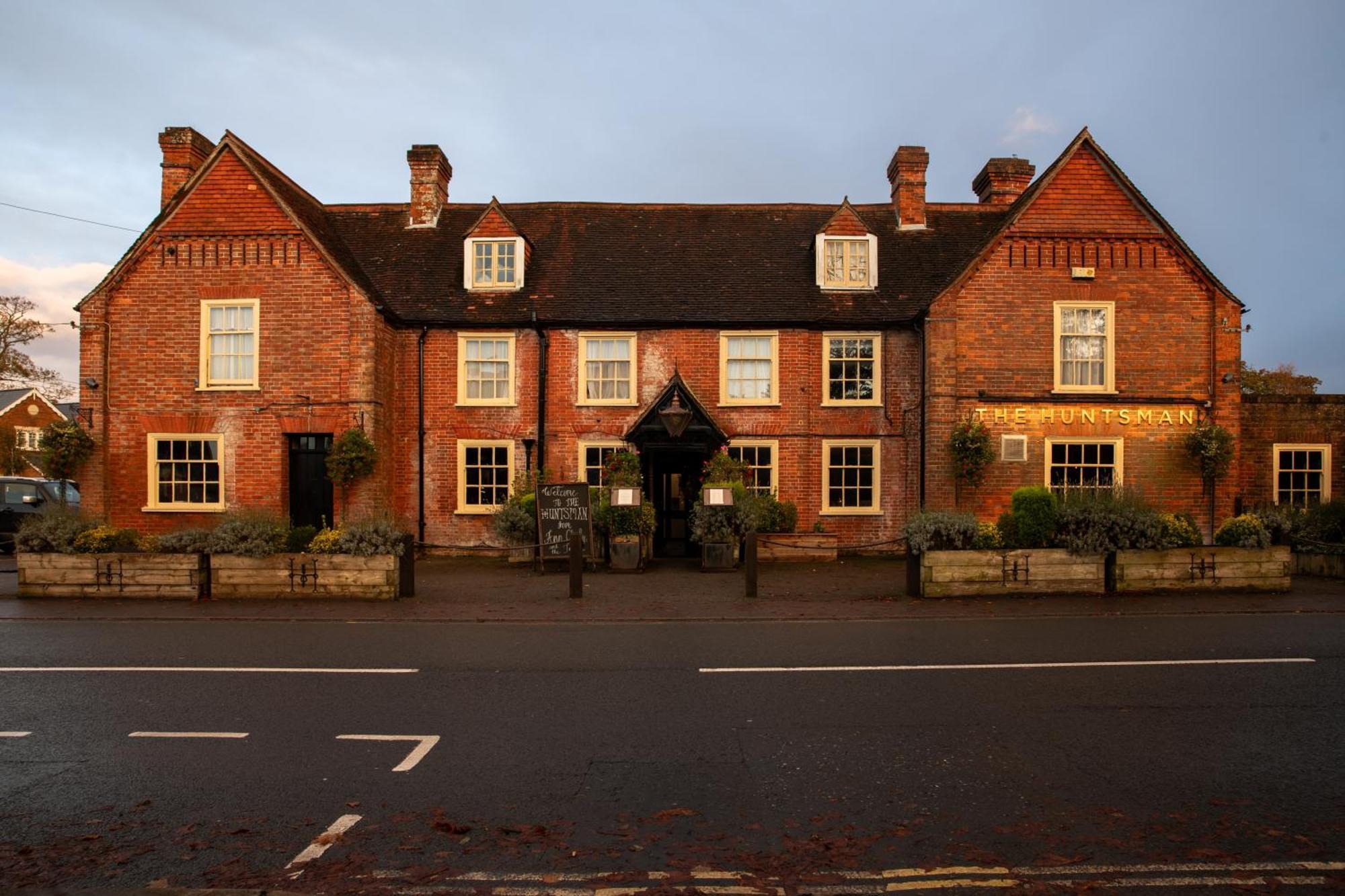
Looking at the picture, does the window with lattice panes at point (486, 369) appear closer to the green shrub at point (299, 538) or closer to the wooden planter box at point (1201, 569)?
the green shrub at point (299, 538)

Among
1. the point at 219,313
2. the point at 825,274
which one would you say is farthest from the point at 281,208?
the point at 825,274

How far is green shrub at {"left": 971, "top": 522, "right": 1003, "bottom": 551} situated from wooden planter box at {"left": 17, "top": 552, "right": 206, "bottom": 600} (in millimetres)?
12313

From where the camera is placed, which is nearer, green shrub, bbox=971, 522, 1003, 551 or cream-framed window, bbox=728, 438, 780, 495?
green shrub, bbox=971, 522, 1003, 551

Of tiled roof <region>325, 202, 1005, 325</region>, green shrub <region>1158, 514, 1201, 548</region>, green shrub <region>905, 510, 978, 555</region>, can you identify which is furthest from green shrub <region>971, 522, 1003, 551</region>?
tiled roof <region>325, 202, 1005, 325</region>

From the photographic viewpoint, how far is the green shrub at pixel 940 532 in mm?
12844

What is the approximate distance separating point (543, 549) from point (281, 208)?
Answer: 31.7 ft

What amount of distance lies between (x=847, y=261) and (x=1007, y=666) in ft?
44.0

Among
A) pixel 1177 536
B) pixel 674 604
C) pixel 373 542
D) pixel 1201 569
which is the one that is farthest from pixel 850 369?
pixel 373 542

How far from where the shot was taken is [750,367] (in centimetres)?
1925

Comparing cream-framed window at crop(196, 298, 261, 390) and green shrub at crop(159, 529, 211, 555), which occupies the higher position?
cream-framed window at crop(196, 298, 261, 390)

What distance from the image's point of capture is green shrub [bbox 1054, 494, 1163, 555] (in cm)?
1289

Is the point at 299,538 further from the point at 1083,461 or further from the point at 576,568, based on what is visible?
the point at 1083,461

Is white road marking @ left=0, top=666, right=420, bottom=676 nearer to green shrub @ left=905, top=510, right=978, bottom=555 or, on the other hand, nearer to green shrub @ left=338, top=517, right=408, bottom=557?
green shrub @ left=338, top=517, right=408, bottom=557

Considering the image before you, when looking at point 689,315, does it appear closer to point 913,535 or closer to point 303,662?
point 913,535
